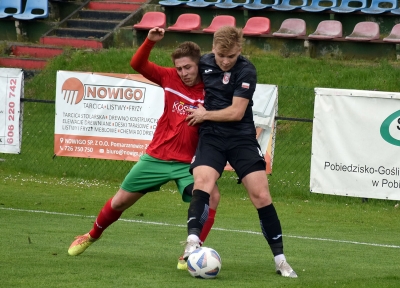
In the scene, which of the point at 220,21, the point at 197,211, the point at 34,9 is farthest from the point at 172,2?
the point at 197,211

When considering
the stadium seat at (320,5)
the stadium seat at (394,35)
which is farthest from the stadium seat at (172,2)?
the stadium seat at (394,35)

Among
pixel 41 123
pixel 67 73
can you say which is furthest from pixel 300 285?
pixel 41 123

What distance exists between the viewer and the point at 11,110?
48.8ft

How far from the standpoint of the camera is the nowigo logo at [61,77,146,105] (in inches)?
558

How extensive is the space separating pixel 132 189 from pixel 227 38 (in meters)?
1.62

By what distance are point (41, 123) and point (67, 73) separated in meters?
4.74

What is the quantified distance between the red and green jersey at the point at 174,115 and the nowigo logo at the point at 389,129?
581cm

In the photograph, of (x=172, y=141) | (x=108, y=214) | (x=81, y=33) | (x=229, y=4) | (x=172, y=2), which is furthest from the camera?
(x=81, y=33)

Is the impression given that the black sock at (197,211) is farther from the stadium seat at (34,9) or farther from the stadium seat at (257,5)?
the stadium seat at (34,9)

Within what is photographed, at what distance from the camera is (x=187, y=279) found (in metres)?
6.68

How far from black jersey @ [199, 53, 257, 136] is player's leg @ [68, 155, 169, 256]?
607 mm

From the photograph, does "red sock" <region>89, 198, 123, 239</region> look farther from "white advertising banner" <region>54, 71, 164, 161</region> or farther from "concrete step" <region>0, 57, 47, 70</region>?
"concrete step" <region>0, 57, 47, 70</region>

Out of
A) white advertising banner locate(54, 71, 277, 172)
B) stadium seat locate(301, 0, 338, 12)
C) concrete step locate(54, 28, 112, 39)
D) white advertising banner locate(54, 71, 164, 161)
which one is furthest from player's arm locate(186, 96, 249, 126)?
concrete step locate(54, 28, 112, 39)

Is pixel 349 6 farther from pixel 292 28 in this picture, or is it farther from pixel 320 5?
pixel 292 28
